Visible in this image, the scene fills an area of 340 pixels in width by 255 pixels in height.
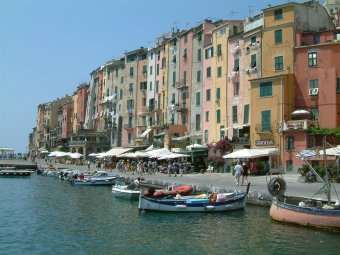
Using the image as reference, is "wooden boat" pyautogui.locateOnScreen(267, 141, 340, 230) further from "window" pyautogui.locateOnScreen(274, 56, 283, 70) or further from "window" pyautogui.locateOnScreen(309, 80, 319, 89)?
"window" pyautogui.locateOnScreen(274, 56, 283, 70)

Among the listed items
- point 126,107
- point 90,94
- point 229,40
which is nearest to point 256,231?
point 229,40

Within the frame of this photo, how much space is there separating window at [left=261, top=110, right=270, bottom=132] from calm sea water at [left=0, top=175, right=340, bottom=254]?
20955mm

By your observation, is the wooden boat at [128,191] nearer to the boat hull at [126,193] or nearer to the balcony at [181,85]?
the boat hull at [126,193]

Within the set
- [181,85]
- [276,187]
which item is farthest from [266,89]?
A: [276,187]

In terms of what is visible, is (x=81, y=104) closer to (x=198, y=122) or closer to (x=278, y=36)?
(x=198, y=122)

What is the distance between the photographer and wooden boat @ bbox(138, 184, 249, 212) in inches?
1085

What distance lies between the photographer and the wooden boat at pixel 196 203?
27547 millimetres

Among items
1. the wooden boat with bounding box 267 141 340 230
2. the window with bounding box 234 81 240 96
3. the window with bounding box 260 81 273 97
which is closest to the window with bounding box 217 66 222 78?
the window with bounding box 234 81 240 96

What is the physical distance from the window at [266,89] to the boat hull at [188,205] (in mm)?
23475

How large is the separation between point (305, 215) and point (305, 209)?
0.92 ft

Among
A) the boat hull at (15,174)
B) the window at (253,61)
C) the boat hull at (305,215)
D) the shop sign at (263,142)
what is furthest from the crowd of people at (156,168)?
the boat hull at (305,215)

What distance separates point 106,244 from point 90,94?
87.9 meters

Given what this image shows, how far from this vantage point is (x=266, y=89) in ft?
162

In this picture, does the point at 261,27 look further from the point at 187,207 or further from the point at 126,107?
the point at 126,107
